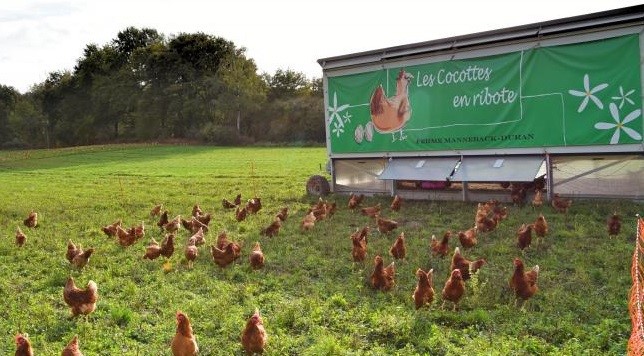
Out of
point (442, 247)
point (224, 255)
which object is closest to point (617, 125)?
point (442, 247)

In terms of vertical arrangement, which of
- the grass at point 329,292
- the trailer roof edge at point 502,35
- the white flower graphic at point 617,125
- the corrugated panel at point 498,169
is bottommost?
the grass at point 329,292

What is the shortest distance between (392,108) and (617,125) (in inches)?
236

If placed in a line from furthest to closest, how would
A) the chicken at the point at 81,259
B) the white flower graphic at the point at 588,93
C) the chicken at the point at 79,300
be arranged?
the white flower graphic at the point at 588,93
the chicken at the point at 81,259
the chicken at the point at 79,300

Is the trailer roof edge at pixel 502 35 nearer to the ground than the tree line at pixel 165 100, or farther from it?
nearer to the ground

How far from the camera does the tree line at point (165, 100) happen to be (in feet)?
203

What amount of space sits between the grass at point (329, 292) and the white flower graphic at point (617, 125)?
1.60m

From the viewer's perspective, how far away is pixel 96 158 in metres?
42.7

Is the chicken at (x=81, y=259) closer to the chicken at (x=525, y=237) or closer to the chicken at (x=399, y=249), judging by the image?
the chicken at (x=399, y=249)

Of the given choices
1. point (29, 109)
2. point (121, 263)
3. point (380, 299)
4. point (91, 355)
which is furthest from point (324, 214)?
point (29, 109)

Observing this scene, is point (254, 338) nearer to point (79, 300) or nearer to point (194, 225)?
point (79, 300)

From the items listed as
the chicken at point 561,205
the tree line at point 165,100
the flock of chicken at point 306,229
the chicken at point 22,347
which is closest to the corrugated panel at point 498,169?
the flock of chicken at point 306,229

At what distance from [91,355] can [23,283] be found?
3.65 meters

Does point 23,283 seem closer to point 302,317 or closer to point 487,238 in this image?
point 302,317

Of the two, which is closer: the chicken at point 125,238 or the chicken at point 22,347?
the chicken at point 22,347
